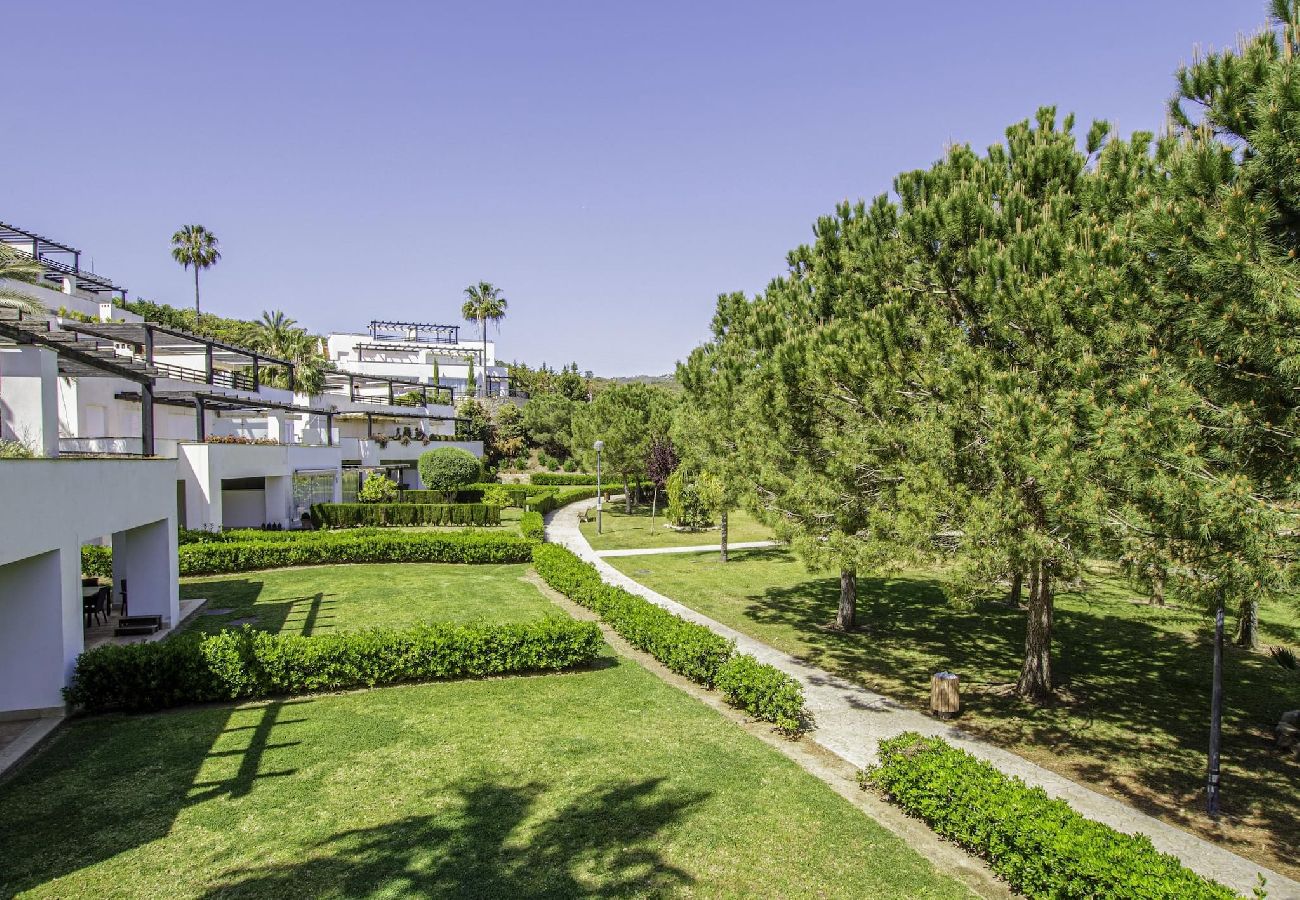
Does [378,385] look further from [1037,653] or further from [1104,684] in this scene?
[1104,684]

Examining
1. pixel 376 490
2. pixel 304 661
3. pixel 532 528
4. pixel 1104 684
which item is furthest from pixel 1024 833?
pixel 376 490

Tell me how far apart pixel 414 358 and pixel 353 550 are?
6038 cm

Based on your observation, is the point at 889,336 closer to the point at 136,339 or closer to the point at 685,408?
the point at 685,408

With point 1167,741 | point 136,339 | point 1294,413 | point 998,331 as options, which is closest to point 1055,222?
point 998,331

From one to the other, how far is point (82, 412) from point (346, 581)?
1241cm

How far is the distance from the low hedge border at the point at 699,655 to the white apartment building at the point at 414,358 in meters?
61.4

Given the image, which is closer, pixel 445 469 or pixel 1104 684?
pixel 1104 684

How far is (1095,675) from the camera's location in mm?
13602

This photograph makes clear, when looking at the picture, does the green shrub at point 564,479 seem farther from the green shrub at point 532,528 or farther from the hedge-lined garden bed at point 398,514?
the green shrub at point 532,528

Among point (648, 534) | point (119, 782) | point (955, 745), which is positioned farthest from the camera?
point (648, 534)

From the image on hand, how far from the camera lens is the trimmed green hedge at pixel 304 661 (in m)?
11.0

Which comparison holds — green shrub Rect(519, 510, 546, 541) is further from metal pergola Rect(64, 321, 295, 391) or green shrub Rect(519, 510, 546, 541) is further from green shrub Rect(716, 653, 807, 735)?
green shrub Rect(716, 653, 807, 735)

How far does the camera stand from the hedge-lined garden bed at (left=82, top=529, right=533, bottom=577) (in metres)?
22.8

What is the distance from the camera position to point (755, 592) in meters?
21.2
